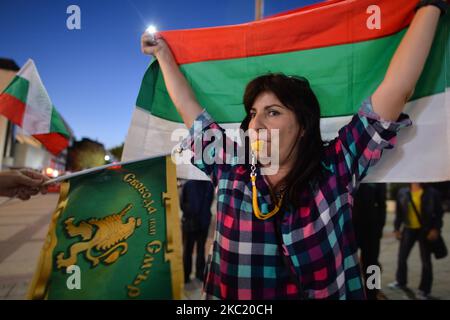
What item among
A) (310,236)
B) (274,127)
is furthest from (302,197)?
(274,127)

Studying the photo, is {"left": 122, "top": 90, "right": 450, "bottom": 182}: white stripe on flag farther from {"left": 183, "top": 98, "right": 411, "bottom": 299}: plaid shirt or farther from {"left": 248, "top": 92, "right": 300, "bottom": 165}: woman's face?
{"left": 248, "top": 92, "right": 300, "bottom": 165}: woman's face

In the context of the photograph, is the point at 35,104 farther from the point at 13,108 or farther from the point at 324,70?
the point at 324,70

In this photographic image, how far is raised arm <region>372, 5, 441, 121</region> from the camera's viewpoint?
1.34 meters

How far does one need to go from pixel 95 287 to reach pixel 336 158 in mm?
1306

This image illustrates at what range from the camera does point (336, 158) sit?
1.44m

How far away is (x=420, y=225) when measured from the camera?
4.55m

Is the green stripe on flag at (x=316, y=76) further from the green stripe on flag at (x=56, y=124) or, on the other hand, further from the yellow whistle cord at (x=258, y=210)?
the green stripe on flag at (x=56, y=124)

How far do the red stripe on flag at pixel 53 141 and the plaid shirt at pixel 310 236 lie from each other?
5.69 ft

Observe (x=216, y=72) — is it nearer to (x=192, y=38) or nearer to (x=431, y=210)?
(x=192, y=38)

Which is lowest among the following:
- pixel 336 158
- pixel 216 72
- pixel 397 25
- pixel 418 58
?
pixel 336 158

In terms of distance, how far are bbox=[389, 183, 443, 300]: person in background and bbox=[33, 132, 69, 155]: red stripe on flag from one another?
478 centimetres

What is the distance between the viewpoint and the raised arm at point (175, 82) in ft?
5.76

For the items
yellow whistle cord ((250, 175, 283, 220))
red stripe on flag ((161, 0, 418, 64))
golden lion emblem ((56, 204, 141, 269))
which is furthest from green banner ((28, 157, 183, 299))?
red stripe on flag ((161, 0, 418, 64))
